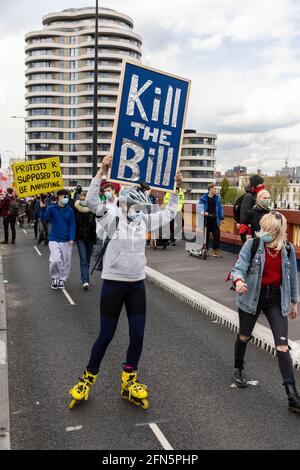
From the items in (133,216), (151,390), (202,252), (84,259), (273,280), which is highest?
(133,216)

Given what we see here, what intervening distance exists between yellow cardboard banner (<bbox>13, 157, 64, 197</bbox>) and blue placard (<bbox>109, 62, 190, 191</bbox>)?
9488 mm

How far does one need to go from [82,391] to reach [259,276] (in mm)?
1886

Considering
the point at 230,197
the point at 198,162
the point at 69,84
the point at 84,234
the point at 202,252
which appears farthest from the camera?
the point at 230,197

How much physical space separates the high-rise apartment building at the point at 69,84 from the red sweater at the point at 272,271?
10010cm

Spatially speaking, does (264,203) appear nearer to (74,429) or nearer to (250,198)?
(250,198)

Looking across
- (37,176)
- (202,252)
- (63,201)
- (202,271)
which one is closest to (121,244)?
(63,201)

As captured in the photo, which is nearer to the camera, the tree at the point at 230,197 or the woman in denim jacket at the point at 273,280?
the woman in denim jacket at the point at 273,280

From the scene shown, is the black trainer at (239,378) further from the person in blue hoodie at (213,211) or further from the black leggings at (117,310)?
the person in blue hoodie at (213,211)

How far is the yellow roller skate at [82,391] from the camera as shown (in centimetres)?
428

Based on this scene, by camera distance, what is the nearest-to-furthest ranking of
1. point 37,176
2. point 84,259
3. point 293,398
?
point 293,398 < point 84,259 < point 37,176

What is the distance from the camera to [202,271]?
1134 cm

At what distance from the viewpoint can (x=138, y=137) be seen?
602cm

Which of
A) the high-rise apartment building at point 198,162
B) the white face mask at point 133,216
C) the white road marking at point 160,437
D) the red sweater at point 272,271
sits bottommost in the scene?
the white road marking at point 160,437

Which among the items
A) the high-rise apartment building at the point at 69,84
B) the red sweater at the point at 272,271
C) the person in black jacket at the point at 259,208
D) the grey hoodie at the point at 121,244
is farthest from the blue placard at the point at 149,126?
the high-rise apartment building at the point at 69,84
